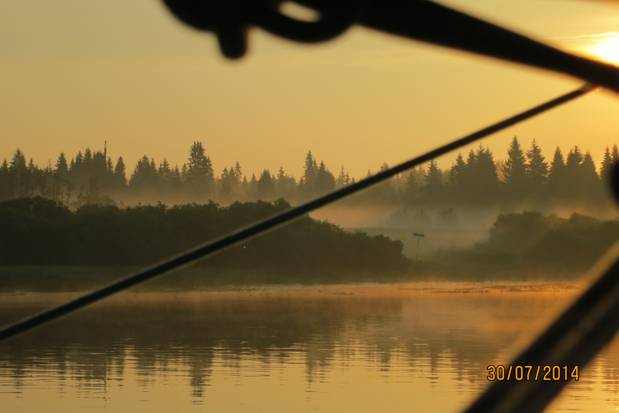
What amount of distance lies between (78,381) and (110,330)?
11.2 meters

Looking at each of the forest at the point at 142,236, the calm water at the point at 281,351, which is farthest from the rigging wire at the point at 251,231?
the forest at the point at 142,236

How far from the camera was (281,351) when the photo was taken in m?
34.4

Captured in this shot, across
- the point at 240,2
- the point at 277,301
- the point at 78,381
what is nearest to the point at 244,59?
the point at 240,2

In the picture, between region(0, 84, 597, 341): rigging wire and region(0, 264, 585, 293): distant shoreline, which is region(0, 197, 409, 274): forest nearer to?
region(0, 264, 585, 293): distant shoreline

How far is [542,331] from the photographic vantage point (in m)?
0.70

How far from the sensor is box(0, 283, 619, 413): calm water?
26.0 metres

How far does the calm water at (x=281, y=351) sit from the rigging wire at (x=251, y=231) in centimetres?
1698

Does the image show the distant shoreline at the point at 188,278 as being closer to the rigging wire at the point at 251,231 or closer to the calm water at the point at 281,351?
the calm water at the point at 281,351

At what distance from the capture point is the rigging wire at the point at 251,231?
103 centimetres

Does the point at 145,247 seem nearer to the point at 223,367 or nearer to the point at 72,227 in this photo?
the point at 72,227

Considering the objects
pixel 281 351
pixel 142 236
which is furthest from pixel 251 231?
pixel 142 236

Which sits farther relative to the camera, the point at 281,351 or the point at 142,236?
the point at 142,236

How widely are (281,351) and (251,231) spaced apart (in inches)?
1322

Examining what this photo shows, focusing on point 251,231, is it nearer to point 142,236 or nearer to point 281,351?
point 281,351
